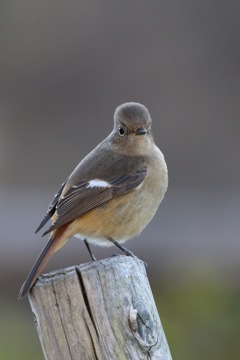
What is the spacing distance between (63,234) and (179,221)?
683cm

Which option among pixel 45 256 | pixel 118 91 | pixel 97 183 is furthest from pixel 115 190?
pixel 118 91

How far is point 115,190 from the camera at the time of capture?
6.07 metres

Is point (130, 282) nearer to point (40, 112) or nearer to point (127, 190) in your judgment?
point (127, 190)

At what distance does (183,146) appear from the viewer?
53.1 ft

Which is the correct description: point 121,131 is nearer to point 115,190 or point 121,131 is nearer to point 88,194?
point 115,190

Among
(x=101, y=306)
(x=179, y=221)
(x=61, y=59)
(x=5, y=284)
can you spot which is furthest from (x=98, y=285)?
(x=61, y=59)

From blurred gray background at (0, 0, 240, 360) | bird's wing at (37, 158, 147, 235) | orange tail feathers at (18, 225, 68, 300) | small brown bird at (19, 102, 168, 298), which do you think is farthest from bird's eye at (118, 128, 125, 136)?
blurred gray background at (0, 0, 240, 360)

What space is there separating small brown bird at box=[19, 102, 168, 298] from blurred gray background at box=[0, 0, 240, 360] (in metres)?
5.91

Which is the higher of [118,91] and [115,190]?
[118,91]

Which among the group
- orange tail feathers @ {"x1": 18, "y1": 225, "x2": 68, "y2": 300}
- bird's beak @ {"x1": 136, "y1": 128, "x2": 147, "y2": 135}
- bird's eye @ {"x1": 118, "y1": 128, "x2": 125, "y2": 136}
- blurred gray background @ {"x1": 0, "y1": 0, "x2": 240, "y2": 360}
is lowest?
orange tail feathers @ {"x1": 18, "y1": 225, "x2": 68, "y2": 300}

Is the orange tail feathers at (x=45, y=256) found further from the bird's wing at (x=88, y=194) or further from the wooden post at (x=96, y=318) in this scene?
the wooden post at (x=96, y=318)

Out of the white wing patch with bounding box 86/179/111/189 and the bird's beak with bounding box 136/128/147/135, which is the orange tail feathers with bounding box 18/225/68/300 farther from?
the bird's beak with bounding box 136/128/147/135

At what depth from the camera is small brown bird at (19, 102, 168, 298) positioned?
5.81 m

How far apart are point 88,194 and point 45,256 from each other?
2.63 feet
